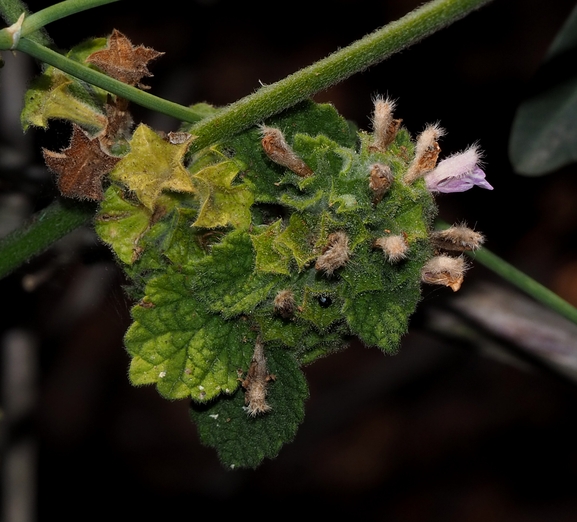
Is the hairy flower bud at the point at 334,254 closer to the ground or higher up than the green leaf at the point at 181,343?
higher up

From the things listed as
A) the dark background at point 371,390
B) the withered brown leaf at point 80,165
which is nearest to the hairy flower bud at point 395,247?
the withered brown leaf at point 80,165

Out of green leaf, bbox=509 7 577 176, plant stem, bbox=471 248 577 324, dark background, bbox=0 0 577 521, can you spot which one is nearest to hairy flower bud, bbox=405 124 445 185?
plant stem, bbox=471 248 577 324

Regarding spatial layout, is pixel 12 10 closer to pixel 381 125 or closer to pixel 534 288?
pixel 381 125

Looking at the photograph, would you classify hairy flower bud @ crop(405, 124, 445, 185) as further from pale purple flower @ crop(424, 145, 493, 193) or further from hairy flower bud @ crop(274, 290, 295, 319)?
hairy flower bud @ crop(274, 290, 295, 319)

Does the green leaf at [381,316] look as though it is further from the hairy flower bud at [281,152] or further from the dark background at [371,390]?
the dark background at [371,390]

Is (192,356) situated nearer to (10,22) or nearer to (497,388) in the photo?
(10,22)
